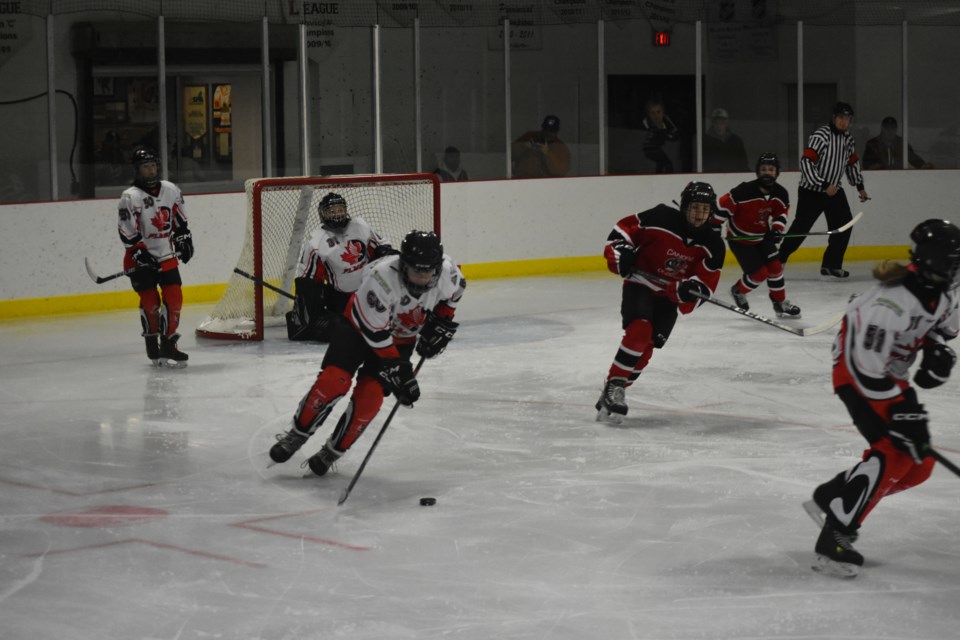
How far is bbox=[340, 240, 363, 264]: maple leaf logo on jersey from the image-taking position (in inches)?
261

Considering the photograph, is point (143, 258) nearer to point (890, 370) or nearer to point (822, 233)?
point (890, 370)

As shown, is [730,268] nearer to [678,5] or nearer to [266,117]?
[678,5]

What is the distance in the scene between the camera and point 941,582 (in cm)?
372

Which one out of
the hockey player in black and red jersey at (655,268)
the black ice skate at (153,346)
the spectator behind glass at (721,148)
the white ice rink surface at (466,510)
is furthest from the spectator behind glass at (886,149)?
the black ice skate at (153,346)

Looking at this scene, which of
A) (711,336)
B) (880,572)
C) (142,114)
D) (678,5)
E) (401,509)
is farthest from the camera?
(678,5)

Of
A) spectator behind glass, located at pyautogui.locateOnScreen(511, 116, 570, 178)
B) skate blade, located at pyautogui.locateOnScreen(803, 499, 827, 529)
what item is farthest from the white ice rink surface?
spectator behind glass, located at pyautogui.locateOnScreen(511, 116, 570, 178)

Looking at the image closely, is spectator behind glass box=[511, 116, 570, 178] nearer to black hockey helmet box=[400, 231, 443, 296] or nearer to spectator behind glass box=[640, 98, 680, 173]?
spectator behind glass box=[640, 98, 680, 173]

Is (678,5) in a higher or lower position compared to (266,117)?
higher

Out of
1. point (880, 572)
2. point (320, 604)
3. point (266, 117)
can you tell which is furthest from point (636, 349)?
point (266, 117)

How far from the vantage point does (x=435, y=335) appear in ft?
15.5

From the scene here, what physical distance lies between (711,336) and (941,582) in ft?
14.0

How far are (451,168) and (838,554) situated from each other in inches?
293

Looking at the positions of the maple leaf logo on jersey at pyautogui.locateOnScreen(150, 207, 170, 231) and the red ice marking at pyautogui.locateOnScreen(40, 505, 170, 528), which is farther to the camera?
the maple leaf logo on jersey at pyautogui.locateOnScreen(150, 207, 170, 231)

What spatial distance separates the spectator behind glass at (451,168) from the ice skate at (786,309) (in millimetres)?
3112
